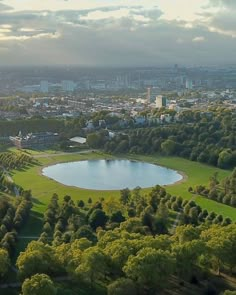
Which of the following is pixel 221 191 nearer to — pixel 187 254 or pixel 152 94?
pixel 187 254

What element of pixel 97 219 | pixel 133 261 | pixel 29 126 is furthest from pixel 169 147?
pixel 133 261

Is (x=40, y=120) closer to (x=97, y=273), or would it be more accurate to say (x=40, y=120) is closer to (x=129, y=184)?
(x=129, y=184)

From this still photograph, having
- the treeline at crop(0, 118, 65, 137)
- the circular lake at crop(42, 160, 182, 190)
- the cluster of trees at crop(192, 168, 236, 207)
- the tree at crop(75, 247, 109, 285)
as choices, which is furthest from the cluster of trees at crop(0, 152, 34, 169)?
the tree at crop(75, 247, 109, 285)

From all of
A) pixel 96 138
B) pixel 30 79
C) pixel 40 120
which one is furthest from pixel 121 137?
pixel 30 79

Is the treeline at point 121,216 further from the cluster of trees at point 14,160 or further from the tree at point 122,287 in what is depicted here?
the cluster of trees at point 14,160

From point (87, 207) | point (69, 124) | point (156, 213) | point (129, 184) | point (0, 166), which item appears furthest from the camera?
point (69, 124)
